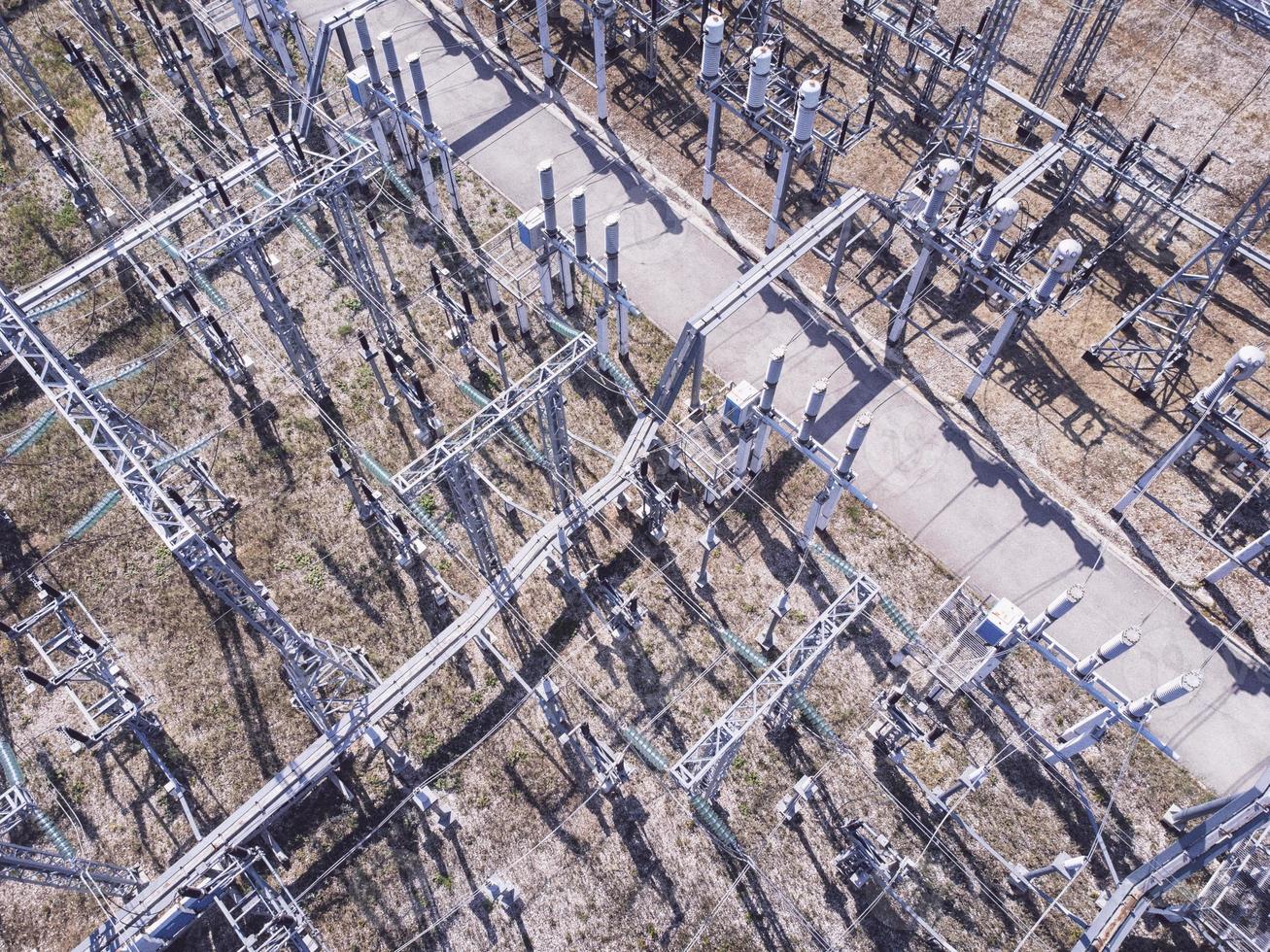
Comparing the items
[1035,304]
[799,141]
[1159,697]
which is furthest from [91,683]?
[1035,304]

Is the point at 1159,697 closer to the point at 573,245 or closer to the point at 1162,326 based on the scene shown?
the point at 1162,326

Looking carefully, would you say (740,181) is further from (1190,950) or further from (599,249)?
(1190,950)

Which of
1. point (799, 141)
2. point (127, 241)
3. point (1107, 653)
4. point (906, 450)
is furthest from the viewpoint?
point (799, 141)

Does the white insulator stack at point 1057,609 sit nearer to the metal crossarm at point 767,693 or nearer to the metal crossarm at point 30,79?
the metal crossarm at point 767,693

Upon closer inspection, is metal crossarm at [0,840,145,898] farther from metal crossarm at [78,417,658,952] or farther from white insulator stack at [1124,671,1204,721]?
white insulator stack at [1124,671,1204,721]

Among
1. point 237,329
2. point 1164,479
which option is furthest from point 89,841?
point 1164,479

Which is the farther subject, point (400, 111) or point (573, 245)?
point (400, 111)

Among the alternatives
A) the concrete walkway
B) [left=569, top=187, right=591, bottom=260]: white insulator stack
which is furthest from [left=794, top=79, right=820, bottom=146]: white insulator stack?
[left=569, top=187, right=591, bottom=260]: white insulator stack
